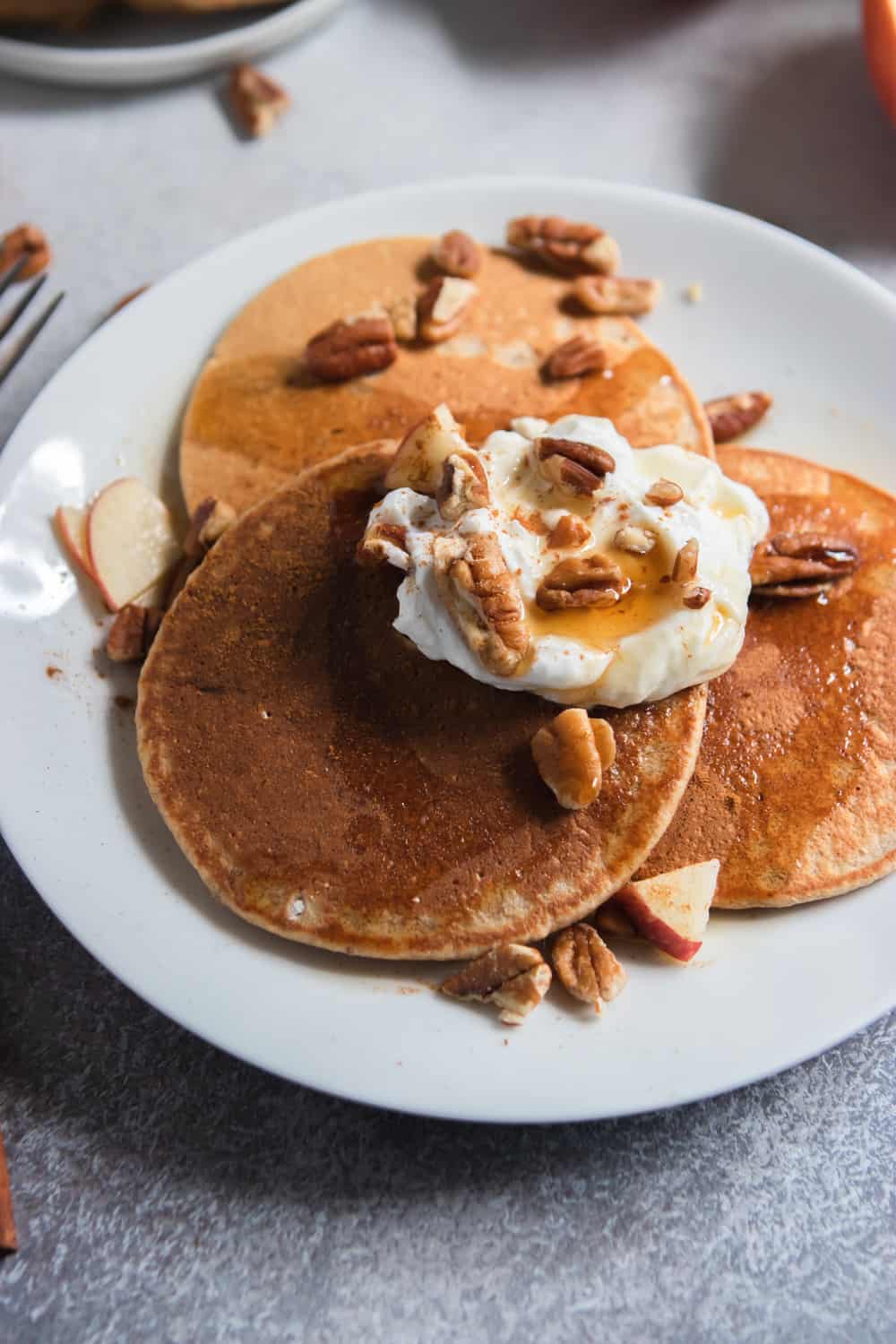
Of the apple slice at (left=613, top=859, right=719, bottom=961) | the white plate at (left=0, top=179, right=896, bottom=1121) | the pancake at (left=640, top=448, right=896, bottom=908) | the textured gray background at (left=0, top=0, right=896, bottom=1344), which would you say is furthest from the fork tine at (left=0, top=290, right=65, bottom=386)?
the apple slice at (left=613, top=859, right=719, bottom=961)

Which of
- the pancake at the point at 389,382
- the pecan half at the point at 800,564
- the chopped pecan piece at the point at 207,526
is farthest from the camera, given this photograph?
the pancake at the point at 389,382

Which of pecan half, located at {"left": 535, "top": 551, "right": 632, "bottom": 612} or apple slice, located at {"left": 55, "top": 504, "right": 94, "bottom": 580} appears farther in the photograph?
apple slice, located at {"left": 55, "top": 504, "right": 94, "bottom": 580}

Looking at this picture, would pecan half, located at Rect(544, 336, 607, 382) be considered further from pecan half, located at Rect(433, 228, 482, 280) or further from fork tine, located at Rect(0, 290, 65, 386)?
fork tine, located at Rect(0, 290, 65, 386)

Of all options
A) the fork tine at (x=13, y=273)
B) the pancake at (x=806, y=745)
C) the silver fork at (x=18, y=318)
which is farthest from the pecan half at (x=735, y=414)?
the fork tine at (x=13, y=273)

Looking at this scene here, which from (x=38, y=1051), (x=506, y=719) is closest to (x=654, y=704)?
(x=506, y=719)

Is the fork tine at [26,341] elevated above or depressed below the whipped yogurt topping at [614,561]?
above

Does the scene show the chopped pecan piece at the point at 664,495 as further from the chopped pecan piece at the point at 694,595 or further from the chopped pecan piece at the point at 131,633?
the chopped pecan piece at the point at 131,633

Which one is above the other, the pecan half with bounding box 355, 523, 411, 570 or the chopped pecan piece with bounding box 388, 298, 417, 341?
the chopped pecan piece with bounding box 388, 298, 417, 341
